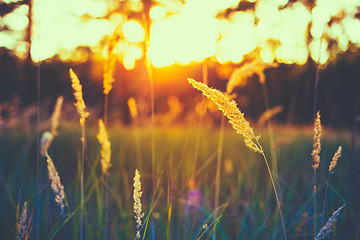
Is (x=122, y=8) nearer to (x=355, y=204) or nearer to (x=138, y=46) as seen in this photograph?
(x=138, y=46)

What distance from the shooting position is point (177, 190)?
6.84 feet

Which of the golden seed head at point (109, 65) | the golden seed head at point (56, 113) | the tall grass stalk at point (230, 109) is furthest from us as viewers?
the golden seed head at point (56, 113)

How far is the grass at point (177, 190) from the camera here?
155 centimetres

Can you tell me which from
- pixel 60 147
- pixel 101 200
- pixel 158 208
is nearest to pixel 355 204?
pixel 158 208

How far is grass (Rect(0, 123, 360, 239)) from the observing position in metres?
1.55

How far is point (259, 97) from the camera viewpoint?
50.1 feet

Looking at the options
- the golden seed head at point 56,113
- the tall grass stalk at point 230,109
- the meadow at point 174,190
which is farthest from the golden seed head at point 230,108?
the golden seed head at point 56,113

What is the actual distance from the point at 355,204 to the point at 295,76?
42.4 feet

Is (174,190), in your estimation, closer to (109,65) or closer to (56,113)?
(109,65)

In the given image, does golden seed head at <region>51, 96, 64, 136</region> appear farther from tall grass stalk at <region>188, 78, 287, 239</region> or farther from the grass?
tall grass stalk at <region>188, 78, 287, 239</region>

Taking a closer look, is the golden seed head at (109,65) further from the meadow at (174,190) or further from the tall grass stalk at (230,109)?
the tall grass stalk at (230,109)

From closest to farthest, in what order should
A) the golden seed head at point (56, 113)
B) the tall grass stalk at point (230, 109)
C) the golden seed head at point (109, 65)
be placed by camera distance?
the tall grass stalk at point (230, 109)
the golden seed head at point (109, 65)
the golden seed head at point (56, 113)

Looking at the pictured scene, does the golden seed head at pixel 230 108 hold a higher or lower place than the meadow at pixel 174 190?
higher

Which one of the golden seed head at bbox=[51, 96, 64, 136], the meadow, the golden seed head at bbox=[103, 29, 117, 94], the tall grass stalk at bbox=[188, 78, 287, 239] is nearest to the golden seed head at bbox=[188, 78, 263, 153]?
the tall grass stalk at bbox=[188, 78, 287, 239]
